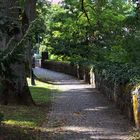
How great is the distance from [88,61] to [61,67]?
50.4 feet

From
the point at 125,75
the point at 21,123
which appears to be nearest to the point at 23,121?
the point at 21,123

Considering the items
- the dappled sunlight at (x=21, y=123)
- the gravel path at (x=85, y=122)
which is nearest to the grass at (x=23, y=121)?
the dappled sunlight at (x=21, y=123)

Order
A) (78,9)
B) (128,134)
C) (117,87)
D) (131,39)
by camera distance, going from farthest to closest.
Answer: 1. (78,9)
2. (131,39)
3. (117,87)
4. (128,134)

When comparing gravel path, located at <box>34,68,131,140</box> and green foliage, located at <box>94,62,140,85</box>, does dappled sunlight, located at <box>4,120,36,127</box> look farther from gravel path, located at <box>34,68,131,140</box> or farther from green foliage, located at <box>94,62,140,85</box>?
green foliage, located at <box>94,62,140,85</box>

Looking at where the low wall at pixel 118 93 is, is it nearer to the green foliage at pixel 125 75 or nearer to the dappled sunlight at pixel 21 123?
the green foliage at pixel 125 75

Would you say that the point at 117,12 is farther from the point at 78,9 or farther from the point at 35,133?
the point at 35,133

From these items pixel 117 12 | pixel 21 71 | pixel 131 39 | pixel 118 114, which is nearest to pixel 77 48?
pixel 117 12

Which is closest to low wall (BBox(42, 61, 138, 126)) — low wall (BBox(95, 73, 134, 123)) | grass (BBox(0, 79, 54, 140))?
low wall (BBox(95, 73, 134, 123))

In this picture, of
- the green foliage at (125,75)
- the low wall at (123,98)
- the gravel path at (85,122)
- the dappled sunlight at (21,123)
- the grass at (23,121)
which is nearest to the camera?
the grass at (23,121)

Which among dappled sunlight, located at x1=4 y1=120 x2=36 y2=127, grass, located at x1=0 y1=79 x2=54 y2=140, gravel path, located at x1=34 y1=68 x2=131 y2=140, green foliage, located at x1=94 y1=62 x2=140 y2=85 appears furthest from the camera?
green foliage, located at x1=94 y1=62 x2=140 y2=85

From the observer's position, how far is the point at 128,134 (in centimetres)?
1150

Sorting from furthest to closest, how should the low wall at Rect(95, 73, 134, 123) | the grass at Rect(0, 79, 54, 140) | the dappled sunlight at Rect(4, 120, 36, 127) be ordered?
the low wall at Rect(95, 73, 134, 123) < the dappled sunlight at Rect(4, 120, 36, 127) < the grass at Rect(0, 79, 54, 140)

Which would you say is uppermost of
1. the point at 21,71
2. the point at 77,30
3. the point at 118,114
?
the point at 77,30

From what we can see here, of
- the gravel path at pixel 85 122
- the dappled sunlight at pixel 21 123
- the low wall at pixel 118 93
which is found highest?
the low wall at pixel 118 93
